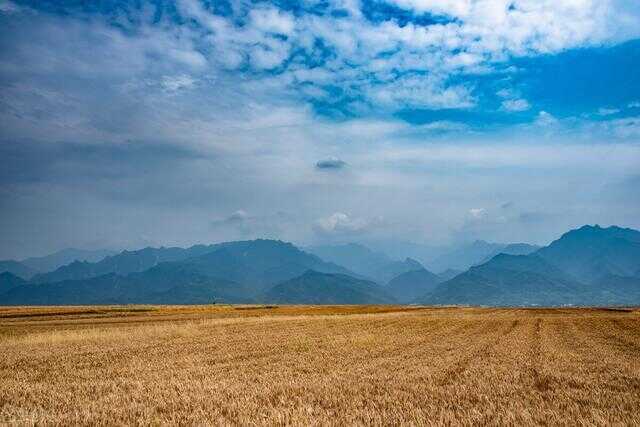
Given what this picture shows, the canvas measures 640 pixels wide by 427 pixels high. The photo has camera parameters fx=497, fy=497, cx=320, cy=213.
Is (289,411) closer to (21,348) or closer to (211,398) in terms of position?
(211,398)

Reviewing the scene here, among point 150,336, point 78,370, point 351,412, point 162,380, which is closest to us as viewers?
point 351,412

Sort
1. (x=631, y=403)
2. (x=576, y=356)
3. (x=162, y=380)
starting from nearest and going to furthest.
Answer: (x=631, y=403) < (x=162, y=380) < (x=576, y=356)

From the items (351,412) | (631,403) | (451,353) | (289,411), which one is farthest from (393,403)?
(451,353)

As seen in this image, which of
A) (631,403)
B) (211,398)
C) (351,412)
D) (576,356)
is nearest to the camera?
(351,412)

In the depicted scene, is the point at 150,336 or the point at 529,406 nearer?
the point at 529,406

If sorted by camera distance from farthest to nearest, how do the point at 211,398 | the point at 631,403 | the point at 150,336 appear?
the point at 150,336
the point at 211,398
the point at 631,403

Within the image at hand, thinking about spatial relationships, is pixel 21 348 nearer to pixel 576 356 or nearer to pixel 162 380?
pixel 162 380

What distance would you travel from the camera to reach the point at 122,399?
1356cm

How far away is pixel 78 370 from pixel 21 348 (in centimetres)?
1305

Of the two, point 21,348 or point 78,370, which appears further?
point 21,348

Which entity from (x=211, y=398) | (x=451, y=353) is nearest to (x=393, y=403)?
(x=211, y=398)

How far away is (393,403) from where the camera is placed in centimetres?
1247

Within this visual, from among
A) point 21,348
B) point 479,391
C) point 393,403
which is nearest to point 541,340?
point 479,391

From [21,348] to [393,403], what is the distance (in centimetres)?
2629
